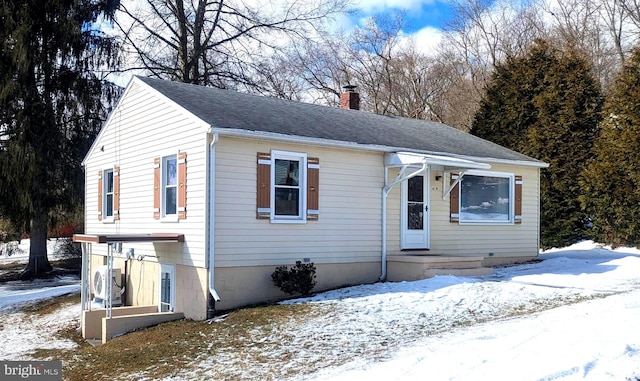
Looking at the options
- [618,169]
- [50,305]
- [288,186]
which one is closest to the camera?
[288,186]

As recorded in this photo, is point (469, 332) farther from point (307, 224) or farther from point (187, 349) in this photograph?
point (307, 224)

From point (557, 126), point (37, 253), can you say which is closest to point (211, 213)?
point (557, 126)

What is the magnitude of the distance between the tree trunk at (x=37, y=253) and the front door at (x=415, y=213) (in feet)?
48.1

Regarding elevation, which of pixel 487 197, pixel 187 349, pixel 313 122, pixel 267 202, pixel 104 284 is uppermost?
pixel 313 122

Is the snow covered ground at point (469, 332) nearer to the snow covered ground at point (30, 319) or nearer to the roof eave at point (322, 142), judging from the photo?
the snow covered ground at point (30, 319)

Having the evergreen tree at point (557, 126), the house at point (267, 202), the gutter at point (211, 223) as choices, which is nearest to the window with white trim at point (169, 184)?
the house at point (267, 202)

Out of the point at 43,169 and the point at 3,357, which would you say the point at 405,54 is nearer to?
the point at 43,169

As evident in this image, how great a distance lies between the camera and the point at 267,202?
11148 mm

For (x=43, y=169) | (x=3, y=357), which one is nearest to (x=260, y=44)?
(x=43, y=169)

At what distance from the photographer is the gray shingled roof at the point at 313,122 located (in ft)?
37.9

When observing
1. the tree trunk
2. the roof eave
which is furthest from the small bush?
the tree trunk

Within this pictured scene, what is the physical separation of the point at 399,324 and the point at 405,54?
26.5 meters

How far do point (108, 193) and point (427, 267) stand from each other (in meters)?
8.21

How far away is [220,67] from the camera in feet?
84.5
